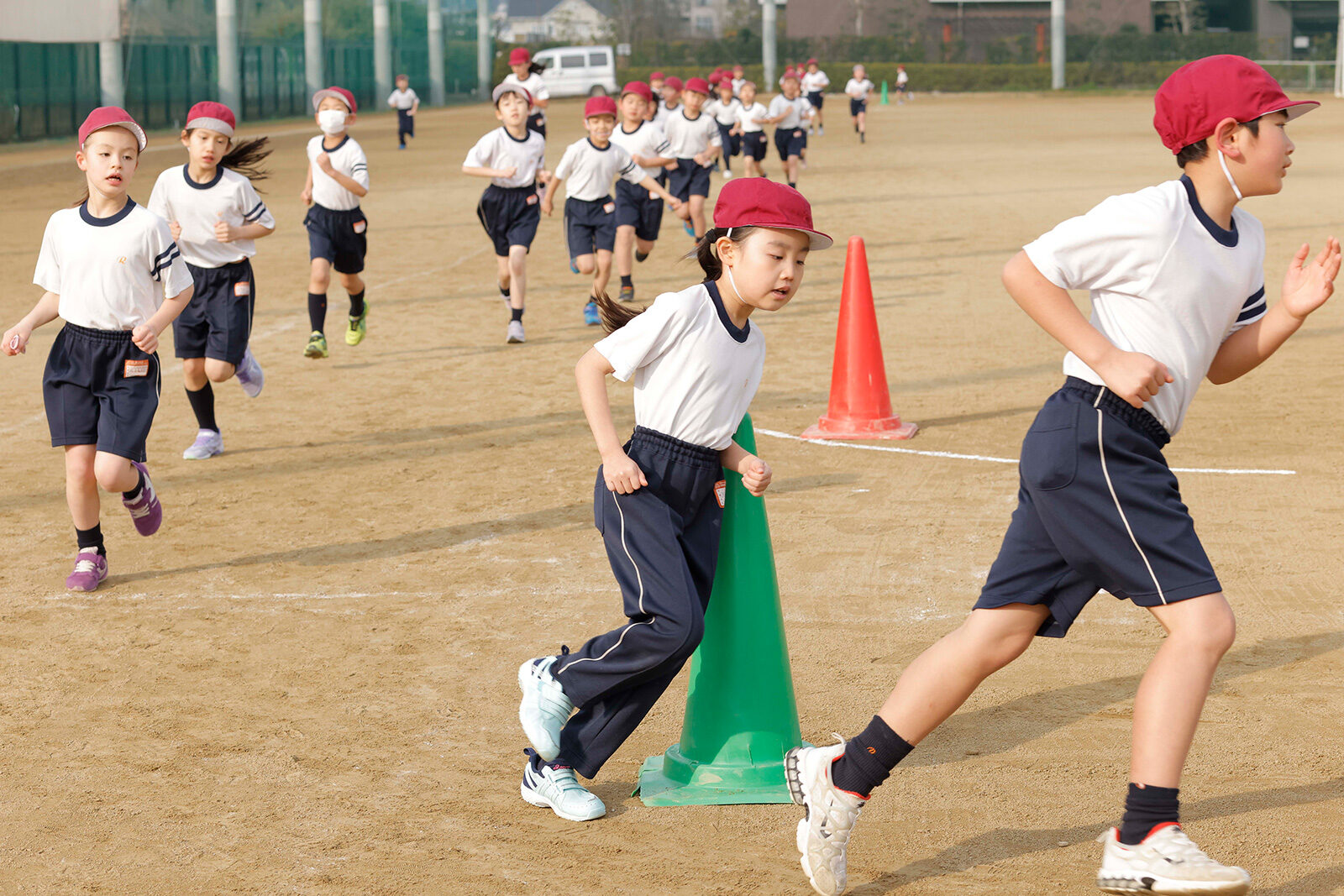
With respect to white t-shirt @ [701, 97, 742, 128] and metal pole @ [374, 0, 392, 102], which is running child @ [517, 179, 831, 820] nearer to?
white t-shirt @ [701, 97, 742, 128]

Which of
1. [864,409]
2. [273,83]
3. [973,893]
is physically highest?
[273,83]

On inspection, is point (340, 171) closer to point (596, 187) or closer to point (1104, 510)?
point (596, 187)

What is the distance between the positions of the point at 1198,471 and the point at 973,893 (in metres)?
4.64

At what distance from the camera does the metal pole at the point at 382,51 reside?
61.0 metres

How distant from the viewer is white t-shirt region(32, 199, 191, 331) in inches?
242

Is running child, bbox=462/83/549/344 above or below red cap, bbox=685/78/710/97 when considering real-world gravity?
below

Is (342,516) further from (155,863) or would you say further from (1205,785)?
(1205,785)

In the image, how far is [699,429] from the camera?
4.05m

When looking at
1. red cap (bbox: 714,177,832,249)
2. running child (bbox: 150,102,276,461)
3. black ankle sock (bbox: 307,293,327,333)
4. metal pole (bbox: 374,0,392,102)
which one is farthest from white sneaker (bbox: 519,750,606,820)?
metal pole (bbox: 374,0,392,102)

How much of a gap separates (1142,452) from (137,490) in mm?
4469

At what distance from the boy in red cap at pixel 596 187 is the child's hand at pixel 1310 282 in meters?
8.86

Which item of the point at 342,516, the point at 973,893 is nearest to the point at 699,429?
the point at 973,893

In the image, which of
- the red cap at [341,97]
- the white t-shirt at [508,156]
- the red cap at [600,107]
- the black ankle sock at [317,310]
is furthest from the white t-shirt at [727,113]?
the black ankle sock at [317,310]

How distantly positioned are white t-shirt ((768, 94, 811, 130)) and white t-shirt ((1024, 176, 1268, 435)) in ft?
72.9
